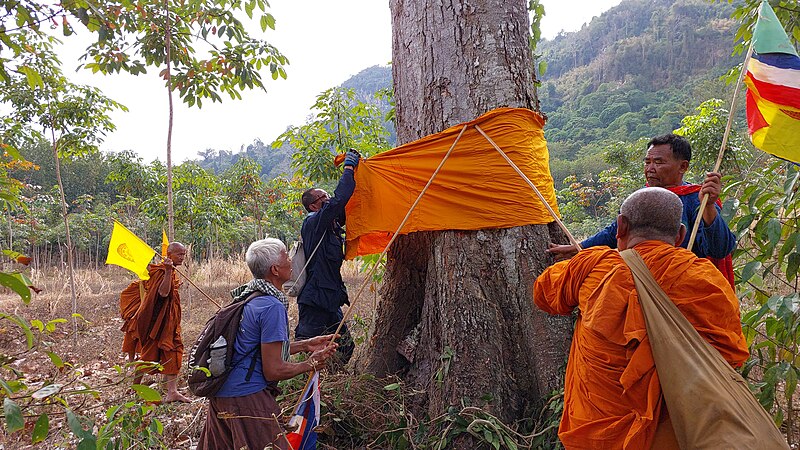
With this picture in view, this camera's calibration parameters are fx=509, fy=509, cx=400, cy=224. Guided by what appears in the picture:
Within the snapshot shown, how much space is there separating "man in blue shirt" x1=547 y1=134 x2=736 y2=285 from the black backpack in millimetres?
1784

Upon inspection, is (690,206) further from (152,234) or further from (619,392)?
(152,234)

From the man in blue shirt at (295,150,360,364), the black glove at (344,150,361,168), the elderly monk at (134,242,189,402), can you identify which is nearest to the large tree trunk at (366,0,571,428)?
the black glove at (344,150,361,168)

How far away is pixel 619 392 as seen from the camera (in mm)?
1700

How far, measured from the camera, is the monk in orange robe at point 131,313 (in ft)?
15.7

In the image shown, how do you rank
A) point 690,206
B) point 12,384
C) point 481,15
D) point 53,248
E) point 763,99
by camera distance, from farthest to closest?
point 53,248
point 481,15
point 690,206
point 763,99
point 12,384

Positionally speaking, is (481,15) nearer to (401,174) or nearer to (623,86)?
(401,174)

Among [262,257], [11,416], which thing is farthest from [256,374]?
[11,416]

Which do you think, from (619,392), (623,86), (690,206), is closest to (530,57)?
(690,206)

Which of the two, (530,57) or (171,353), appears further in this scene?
(171,353)

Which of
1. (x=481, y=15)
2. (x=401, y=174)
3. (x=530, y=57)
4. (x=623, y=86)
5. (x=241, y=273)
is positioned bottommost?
(x=241, y=273)

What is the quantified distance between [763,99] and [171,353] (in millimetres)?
4805

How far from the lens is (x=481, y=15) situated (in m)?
3.00

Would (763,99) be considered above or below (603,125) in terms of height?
below

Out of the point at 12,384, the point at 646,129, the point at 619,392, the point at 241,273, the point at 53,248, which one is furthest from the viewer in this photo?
the point at 646,129
